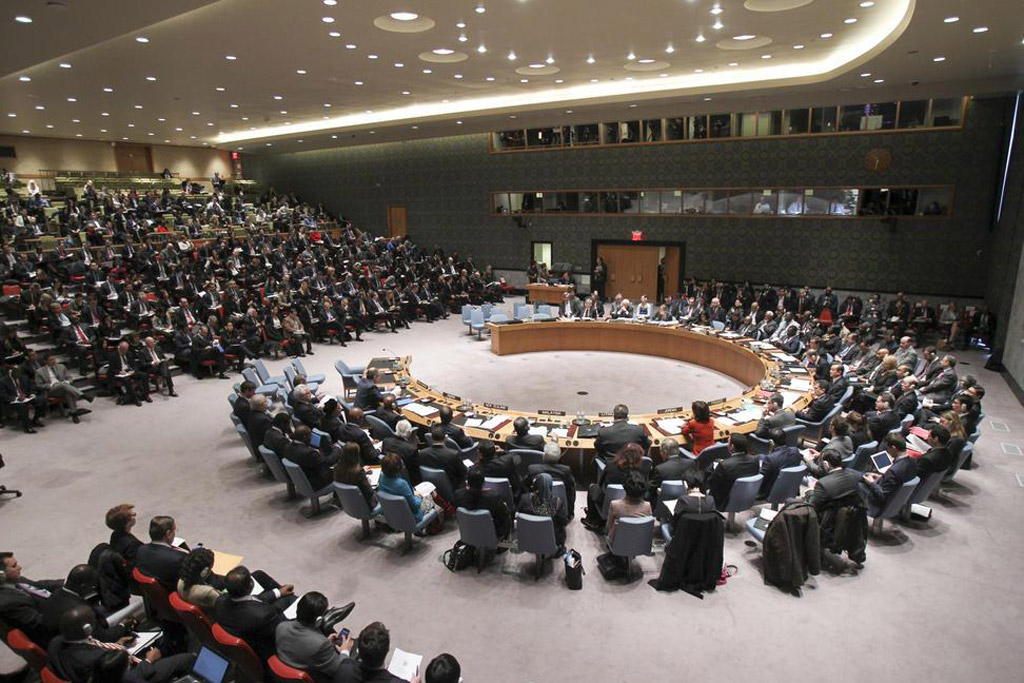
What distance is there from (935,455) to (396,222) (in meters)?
22.3

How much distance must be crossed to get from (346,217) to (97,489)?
2073 cm

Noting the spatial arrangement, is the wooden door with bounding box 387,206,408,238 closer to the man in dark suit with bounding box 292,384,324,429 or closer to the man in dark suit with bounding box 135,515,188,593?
the man in dark suit with bounding box 292,384,324,429

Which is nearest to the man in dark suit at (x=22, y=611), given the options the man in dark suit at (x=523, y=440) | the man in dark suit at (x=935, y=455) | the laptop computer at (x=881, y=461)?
the man in dark suit at (x=523, y=440)

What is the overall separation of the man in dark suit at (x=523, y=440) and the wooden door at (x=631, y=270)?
46.1 ft

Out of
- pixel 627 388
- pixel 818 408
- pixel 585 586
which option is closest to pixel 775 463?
pixel 818 408

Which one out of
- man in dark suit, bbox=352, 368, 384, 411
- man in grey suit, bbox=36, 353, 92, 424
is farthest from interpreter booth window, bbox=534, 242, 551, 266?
man in grey suit, bbox=36, 353, 92, 424

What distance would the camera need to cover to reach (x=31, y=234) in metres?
15.7

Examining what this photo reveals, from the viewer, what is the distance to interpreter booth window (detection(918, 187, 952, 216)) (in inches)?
564

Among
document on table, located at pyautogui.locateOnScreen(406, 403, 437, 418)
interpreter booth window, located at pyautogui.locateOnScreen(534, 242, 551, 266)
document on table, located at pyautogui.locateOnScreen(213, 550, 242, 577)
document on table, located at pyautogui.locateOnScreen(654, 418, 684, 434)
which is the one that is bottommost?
document on table, located at pyautogui.locateOnScreen(213, 550, 242, 577)

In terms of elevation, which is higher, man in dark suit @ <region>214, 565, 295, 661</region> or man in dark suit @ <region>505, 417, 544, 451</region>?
man in dark suit @ <region>505, 417, 544, 451</region>

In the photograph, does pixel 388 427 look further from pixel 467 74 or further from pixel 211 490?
pixel 467 74

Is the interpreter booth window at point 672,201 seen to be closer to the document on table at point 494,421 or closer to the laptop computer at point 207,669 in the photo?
the document on table at point 494,421

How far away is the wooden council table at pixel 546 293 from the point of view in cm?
1894

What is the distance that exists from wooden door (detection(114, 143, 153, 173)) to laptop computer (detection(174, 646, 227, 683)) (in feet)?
93.8
